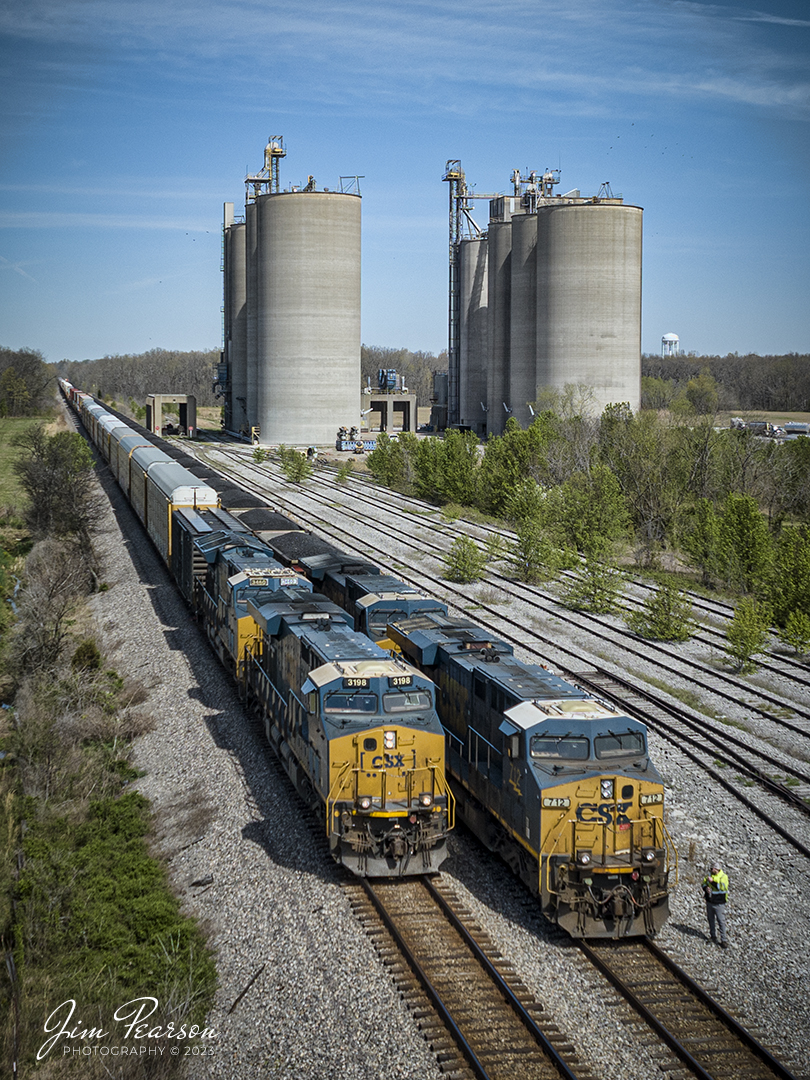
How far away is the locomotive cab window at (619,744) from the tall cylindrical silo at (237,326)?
87.9 m

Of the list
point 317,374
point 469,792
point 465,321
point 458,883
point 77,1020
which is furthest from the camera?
point 465,321

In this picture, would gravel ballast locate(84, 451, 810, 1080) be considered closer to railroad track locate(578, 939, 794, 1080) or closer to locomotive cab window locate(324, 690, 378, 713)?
railroad track locate(578, 939, 794, 1080)

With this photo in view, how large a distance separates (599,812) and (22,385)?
139 m

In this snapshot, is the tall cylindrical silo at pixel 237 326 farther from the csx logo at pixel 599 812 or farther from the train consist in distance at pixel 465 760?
the csx logo at pixel 599 812

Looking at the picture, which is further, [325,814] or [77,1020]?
[325,814]

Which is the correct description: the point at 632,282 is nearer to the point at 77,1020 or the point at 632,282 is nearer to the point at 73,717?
the point at 73,717

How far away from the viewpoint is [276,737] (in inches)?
757

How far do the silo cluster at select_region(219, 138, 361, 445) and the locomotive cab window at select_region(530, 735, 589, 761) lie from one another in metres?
72.7

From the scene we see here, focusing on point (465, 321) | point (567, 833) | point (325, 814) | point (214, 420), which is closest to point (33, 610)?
point (325, 814)

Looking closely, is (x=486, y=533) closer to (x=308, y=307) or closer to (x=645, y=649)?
(x=645, y=649)

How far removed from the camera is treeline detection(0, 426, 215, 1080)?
12250mm

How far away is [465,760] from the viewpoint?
1698 centimetres

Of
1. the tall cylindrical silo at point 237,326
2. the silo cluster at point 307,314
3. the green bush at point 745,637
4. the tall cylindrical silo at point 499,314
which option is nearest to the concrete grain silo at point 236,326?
the tall cylindrical silo at point 237,326

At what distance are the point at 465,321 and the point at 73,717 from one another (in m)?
83.0
